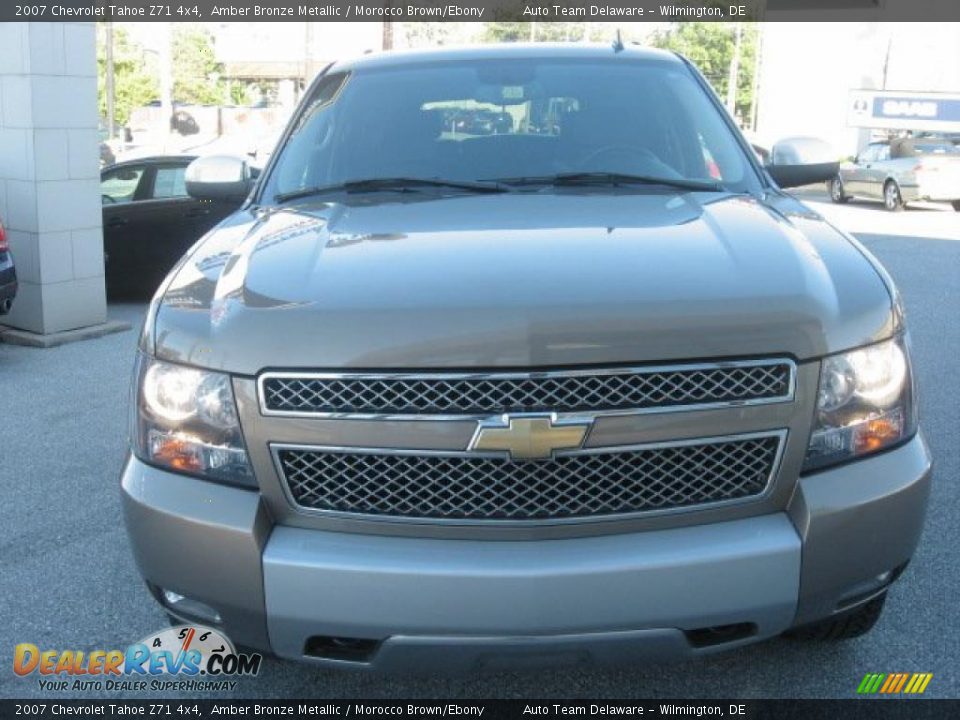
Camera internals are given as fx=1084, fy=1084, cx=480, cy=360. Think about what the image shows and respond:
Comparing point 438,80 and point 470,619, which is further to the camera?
point 438,80

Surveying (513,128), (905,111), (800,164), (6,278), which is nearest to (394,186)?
(513,128)

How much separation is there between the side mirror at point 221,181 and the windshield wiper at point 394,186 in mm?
680

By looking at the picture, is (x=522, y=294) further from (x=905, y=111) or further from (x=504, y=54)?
(x=905, y=111)

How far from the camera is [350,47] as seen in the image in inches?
2112

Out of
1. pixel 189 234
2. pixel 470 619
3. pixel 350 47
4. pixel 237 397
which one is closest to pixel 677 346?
pixel 470 619

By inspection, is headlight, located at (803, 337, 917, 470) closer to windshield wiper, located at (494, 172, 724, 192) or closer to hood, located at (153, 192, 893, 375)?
hood, located at (153, 192, 893, 375)

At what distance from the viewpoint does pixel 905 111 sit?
29.5m

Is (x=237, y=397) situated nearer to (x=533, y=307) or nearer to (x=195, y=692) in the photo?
(x=533, y=307)

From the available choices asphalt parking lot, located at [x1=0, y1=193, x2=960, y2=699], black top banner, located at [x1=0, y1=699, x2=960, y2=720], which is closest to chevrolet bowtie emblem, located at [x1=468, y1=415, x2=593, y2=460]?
asphalt parking lot, located at [x1=0, y1=193, x2=960, y2=699]

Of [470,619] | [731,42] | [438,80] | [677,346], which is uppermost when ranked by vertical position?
[731,42]

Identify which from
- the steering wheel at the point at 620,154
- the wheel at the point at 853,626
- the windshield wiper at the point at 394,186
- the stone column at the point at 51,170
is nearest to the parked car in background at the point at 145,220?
the stone column at the point at 51,170

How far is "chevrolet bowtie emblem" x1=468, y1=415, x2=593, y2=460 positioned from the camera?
2348 mm

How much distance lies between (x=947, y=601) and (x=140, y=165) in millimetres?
8572

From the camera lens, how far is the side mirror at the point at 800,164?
4.39 meters
